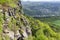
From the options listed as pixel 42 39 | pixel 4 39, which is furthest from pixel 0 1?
pixel 42 39

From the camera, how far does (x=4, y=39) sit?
30047 millimetres

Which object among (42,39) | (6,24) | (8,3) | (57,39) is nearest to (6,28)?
(6,24)

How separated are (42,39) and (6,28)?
2710cm

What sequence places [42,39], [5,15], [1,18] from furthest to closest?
[42,39] < [5,15] < [1,18]

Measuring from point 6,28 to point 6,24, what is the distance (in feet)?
2.33

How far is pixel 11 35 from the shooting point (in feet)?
110

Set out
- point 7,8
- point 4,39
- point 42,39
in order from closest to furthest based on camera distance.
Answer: point 4,39 → point 7,8 → point 42,39

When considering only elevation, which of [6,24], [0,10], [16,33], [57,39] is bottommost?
[57,39]

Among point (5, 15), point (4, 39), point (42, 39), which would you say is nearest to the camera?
point (4, 39)

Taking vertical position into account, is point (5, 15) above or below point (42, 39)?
above

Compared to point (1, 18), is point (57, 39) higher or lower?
lower

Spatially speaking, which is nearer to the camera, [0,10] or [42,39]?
[0,10]

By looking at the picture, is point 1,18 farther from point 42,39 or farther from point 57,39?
point 57,39

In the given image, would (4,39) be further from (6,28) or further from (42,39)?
(42,39)
